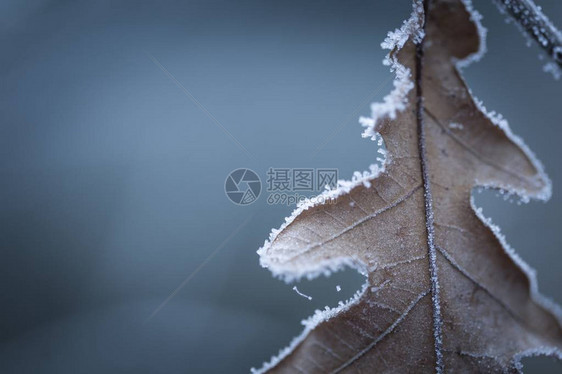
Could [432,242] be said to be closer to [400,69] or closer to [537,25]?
[400,69]

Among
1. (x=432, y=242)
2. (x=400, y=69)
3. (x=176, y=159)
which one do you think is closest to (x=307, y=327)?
(x=432, y=242)

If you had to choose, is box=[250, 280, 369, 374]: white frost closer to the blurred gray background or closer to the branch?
the branch

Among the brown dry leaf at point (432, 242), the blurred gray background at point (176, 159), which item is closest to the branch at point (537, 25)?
the brown dry leaf at point (432, 242)

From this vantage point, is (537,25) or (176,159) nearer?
(537,25)

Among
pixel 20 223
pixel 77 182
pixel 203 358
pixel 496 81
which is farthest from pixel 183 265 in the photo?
pixel 496 81

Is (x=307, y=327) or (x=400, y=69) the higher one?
(x=400, y=69)

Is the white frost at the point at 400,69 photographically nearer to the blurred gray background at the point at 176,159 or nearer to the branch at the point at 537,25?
the branch at the point at 537,25
